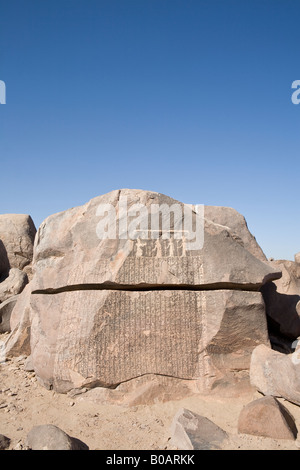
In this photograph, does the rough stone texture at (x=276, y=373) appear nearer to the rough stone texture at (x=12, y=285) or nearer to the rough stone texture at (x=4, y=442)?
the rough stone texture at (x=4, y=442)

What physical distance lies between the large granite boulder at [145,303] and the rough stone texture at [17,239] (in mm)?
4860

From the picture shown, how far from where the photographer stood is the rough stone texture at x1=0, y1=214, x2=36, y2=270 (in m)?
9.02

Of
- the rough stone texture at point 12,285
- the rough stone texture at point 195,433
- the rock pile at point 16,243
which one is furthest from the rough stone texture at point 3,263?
the rough stone texture at point 195,433

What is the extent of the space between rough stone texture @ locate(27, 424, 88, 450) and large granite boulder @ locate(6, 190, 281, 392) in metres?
0.97

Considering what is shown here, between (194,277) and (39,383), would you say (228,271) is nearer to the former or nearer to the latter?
(194,277)

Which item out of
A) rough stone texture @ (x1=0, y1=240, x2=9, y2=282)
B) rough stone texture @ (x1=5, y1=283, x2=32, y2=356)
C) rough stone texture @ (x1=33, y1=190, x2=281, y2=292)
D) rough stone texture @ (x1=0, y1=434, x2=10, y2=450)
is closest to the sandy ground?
rough stone texture @ (x1=0, y1=434, x2=10, y2=450)

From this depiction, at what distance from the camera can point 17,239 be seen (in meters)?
9.11

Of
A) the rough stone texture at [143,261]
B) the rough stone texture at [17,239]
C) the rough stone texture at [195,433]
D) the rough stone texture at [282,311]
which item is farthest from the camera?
the rough stone texture at [17,239]

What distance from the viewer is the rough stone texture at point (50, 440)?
2770 millimetres

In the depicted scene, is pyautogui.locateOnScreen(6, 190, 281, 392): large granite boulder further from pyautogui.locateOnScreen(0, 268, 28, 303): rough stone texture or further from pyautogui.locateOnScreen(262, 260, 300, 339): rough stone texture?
pyautogui.locateOnScreen(0, 268, 28, 303): rough stone texture

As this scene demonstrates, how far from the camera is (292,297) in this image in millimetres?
5559

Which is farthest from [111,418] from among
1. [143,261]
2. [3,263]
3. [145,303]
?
[3,263]

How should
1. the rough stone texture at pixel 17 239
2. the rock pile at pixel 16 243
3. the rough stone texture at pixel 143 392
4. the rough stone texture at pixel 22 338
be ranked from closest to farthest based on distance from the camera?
1. the rough stone texture at pixel 143 392
2. the rough stone texture at pixel 22 338
3. the rock pile at pixel 16 243
4. the rough stone texture at pixel 17 239
